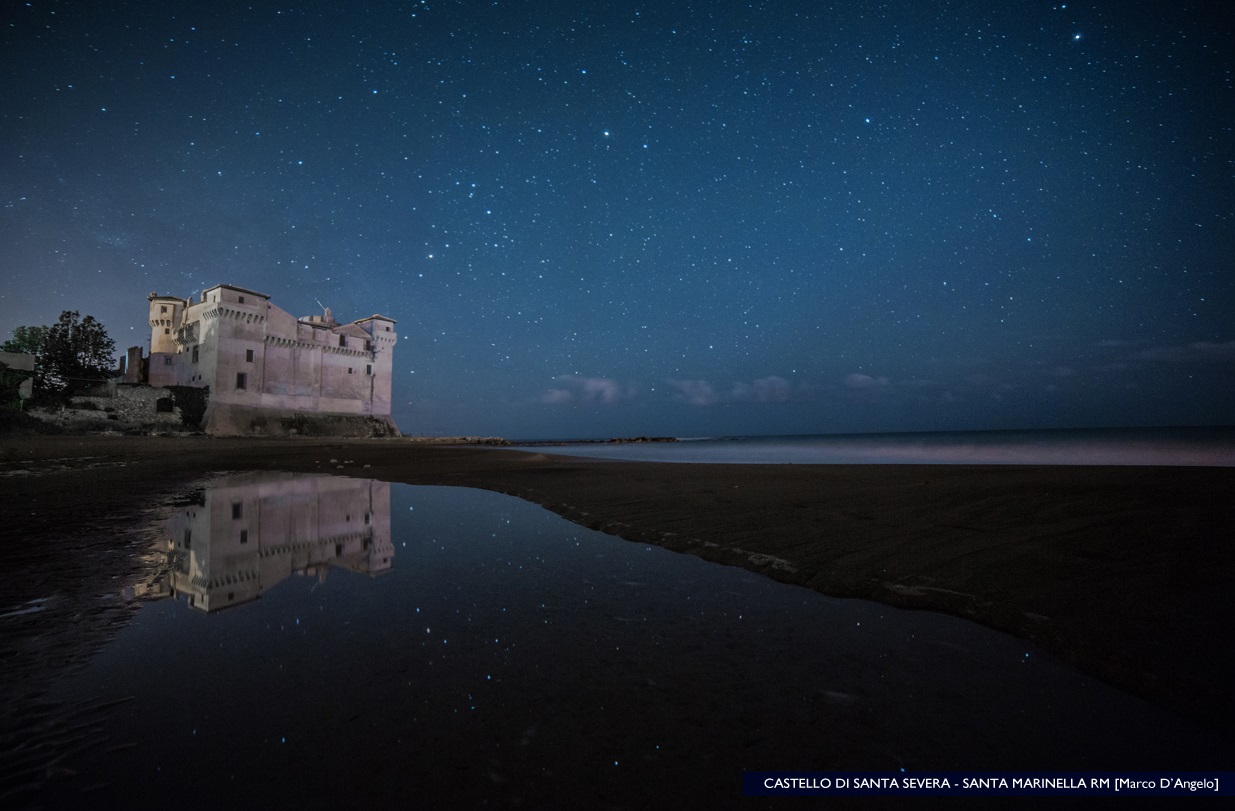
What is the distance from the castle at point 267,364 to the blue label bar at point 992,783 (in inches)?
1809

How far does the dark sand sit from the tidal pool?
0.22 meters

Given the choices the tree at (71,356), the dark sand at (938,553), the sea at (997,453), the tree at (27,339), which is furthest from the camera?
the tree at (27,339)

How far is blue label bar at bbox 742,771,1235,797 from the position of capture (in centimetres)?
144

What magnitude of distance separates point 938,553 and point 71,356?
54131mm

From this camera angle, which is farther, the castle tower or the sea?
the castle tower

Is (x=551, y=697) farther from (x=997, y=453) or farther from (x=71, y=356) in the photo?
(x=71, y=356)

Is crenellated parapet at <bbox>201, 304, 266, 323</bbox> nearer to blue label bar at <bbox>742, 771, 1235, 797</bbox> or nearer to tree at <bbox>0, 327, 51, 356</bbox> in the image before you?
tree at <bbox>0, 327, 51, 356</bbox>

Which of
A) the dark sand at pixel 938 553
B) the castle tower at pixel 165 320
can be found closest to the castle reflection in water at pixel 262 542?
the dark sand at pixel 938 553

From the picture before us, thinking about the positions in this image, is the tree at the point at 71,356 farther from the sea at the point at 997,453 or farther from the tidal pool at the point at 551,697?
the tidal pool at the point at 551,697

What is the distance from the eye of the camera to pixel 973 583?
306 cm

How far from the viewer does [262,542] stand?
450 cm

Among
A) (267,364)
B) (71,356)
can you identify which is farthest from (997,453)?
(71,356)

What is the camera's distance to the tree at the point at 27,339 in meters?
40.2

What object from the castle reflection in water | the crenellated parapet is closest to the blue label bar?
the castle reflection in water
